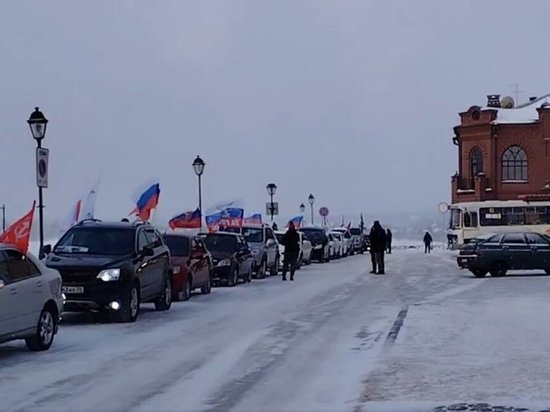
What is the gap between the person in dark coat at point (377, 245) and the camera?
35.8m

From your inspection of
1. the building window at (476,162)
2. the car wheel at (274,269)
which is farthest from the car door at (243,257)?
the building window at (476,162)

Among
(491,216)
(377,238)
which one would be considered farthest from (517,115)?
(377,238)

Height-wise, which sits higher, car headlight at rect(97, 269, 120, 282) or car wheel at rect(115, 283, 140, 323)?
car headlight at rect(97, 269, 120, 282)

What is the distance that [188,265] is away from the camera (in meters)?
24.7

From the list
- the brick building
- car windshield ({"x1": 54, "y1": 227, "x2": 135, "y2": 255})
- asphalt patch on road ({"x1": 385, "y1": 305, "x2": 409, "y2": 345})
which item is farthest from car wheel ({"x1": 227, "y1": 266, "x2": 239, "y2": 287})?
the brick building

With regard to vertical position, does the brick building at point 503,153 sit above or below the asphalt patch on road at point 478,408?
above

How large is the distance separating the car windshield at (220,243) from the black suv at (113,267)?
8.98 meters

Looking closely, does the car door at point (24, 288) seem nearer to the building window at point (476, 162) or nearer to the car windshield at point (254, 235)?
the car windshield at point (254, 235)

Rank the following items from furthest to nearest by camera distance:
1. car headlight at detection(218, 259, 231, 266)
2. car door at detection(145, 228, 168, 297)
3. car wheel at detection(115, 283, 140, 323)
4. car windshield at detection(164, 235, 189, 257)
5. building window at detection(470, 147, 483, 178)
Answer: building window at detection(470, 147, 483, 178), car headlight at detection(218, 259, 231, 266), car windshield at detection(164, 235, 189, 257), car door at detection(145, 228, 168, 297), car wheel at detection(115, 283, 140, 323)

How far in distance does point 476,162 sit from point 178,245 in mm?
46995

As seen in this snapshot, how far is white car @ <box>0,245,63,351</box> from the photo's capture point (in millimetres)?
13836

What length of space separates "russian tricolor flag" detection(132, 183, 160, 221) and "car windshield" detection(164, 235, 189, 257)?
8685 mm

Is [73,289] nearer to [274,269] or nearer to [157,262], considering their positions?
[157,262]

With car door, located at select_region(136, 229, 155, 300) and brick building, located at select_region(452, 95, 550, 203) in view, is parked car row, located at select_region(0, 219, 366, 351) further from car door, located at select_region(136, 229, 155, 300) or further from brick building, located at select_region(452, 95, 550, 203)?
brick building, located at select_region(452, 95, 550, 203)
